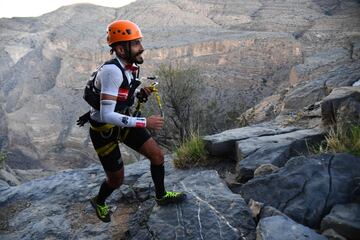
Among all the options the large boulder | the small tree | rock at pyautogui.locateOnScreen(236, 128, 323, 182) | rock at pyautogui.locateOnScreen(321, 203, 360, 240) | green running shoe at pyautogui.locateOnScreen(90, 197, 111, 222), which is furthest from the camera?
the small tree

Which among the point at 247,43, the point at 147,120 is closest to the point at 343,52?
the point at 247,43

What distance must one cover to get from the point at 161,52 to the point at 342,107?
183ft

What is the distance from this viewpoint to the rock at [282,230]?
12.0ft

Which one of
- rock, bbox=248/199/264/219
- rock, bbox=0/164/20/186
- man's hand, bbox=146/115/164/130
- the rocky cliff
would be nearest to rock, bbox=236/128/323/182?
rock, bbox=248/199/264/219

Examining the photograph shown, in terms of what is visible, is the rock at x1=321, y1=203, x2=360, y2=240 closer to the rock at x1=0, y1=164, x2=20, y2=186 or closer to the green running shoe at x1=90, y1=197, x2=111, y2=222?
the green running shoe at x1=90, y1=197, x2=111, y2=222

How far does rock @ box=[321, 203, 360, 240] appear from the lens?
3.64 meters

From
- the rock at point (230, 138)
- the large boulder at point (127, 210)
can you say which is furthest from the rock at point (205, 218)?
the rock at point (230, 138)

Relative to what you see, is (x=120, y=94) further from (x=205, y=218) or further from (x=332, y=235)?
(x=332, y=235)

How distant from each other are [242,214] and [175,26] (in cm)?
7061

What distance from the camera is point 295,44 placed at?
55.5 m

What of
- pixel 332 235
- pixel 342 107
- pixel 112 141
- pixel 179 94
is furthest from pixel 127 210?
pixel 179 94

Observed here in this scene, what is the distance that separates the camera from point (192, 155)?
7.11 meters

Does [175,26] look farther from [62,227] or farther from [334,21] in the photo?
[62,227]

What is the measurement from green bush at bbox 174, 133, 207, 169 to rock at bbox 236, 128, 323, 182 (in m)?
0.65
